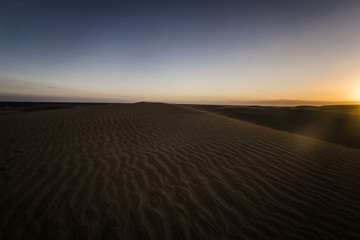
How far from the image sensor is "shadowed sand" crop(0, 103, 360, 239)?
196 cm

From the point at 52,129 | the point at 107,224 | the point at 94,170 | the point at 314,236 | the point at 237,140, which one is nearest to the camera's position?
the point at 314,236

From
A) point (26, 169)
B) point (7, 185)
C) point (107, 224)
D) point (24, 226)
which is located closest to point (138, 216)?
point (107, 224)

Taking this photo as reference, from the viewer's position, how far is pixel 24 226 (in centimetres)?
196

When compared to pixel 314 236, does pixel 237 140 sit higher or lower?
higher

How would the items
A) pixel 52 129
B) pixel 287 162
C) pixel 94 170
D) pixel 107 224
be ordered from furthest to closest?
pixel 52 129, pixel 287 162, pixel 94 170, pixel 107 224

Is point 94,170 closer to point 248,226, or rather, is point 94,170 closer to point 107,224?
point 107,224

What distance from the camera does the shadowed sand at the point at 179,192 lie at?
6.44 ft

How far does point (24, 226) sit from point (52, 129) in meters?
6.23

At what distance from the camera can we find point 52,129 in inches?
268

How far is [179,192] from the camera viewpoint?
103 inches

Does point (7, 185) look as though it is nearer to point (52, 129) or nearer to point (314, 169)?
point (52, 129)

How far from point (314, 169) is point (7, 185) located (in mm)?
6226

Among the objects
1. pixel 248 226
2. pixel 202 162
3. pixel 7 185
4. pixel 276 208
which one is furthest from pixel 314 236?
pixel 7 185

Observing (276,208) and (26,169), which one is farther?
(26,169)
